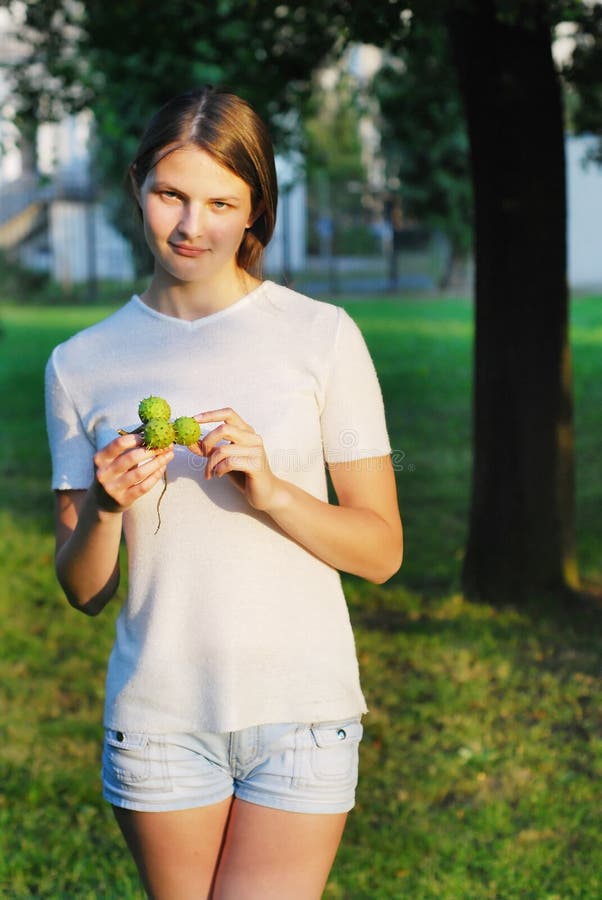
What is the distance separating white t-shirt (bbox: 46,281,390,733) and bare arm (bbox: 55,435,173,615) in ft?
0.22

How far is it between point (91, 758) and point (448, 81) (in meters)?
6.00

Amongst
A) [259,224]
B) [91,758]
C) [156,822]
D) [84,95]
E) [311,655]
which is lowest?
[91,758]

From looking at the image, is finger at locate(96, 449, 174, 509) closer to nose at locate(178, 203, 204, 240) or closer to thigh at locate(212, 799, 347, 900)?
nose at locate(178, 203, 204, 240)

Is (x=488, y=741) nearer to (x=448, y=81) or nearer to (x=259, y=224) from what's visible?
(x=259, y=224)

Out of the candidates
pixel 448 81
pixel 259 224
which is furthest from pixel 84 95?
pixel 259 224

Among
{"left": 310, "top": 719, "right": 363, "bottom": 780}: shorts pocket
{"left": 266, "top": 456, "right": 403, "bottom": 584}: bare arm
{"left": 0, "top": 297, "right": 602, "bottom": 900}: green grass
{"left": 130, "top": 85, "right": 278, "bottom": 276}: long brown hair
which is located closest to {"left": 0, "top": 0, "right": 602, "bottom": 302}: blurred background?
{"left": 130, "top": 85, "right": 278, "bottom": 276}: long brown hair

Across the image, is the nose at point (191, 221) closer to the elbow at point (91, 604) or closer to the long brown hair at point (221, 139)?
the long brown hair at point (221, 139)

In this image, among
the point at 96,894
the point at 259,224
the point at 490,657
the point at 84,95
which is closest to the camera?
the point at 259,224

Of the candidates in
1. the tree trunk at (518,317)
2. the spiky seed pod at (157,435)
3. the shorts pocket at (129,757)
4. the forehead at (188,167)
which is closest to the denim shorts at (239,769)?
the shorts pocket at (129,757)

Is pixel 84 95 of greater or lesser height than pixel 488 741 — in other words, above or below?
above

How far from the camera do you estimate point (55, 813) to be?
5141 millimetres

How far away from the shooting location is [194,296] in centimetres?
242

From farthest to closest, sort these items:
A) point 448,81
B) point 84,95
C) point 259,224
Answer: point 448,81, point 84,95, point 259,224

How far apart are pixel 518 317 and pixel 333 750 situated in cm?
475
